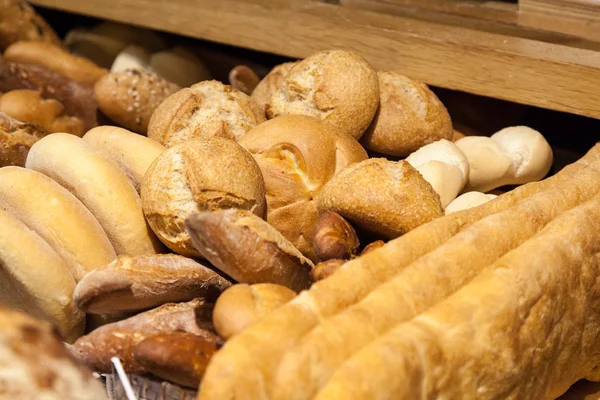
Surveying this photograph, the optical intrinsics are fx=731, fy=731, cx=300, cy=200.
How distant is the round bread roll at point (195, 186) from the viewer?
1.30 m

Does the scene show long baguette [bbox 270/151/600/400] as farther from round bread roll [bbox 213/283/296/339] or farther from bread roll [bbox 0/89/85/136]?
bread roll [bbox 0/89/85/136]

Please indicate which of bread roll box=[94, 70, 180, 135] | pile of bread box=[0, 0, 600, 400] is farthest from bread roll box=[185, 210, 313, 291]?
bread roll box=[94, 70, 180, 135]

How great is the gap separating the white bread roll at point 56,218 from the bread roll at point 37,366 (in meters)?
0.39

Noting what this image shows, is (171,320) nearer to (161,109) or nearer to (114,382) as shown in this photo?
(114,382)

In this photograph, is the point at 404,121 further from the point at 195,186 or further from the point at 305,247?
the point at 195,186

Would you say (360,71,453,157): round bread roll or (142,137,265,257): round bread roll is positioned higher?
(142,137,265,257): round bread roll

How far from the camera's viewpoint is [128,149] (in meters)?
1.50

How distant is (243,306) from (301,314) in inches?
4.5

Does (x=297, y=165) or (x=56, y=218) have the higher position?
(x=56, y=218)

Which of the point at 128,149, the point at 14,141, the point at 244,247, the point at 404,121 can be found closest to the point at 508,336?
the point at 244,247

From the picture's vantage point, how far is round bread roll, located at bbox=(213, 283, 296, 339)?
1.00 metres

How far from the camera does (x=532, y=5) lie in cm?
185

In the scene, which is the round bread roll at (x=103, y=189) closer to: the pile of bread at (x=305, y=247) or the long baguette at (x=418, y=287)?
the pile of bread at (x=305, y=247)

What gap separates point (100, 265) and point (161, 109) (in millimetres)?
471
